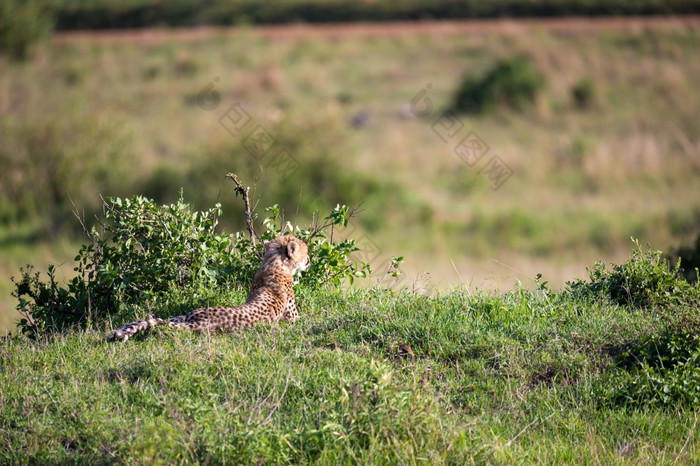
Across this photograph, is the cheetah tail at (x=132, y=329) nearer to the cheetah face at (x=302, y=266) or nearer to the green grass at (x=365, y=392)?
the green grass at (x=365, y=392)

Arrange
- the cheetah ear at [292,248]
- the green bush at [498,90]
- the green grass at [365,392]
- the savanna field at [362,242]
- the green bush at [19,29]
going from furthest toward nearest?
1. the green bush at [19,29]
2. the green bush at [498,90]
3. the cheetah ear at [292,248]
4. the savanna field at [362,242]
5. the green grass at [365,392]

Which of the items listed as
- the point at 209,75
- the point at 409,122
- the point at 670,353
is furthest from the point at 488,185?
the point at 670,353

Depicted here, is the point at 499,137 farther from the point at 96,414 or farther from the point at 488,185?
the point at 96,414

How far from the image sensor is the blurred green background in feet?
68.3

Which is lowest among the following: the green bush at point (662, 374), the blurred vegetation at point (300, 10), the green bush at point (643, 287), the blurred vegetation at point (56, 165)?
the green bush at point (662, 374)

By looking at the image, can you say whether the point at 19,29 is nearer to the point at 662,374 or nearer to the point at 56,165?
the point at 56,165

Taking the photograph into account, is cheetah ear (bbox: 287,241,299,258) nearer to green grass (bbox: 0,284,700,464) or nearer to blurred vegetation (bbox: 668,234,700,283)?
green grass (bbox: 0,284,700,464)

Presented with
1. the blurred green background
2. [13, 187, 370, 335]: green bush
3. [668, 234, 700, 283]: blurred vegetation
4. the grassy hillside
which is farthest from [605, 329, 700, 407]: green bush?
the blurred green background

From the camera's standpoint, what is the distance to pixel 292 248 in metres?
6.96

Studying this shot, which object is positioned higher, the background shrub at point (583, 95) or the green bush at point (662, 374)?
the background shrub at point (583, 95)

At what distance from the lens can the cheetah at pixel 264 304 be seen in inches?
238

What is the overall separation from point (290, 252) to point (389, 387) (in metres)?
2.36

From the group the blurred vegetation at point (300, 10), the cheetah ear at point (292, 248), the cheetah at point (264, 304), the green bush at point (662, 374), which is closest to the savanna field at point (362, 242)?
the green bush at point (662, 374)

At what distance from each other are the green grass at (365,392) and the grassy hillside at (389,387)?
13 mm
